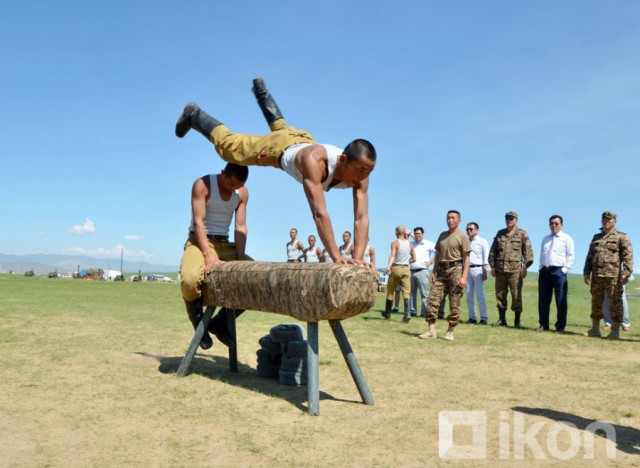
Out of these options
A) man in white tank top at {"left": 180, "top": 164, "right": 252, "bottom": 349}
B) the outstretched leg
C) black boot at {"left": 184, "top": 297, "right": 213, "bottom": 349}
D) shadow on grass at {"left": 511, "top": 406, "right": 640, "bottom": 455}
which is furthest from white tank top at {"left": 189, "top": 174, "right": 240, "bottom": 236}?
shadow on grass at {"left": 511, "top": 406, "right": 640, "bottom": 455}

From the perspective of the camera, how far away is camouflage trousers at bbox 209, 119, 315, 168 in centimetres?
515

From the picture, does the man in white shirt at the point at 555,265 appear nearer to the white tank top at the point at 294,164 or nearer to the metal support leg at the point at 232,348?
the metal support leg at the point at 232,348

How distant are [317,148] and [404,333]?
5.15 metres

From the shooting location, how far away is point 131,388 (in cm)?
486

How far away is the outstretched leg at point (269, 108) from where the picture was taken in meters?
5.97

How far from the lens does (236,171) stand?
222 inches

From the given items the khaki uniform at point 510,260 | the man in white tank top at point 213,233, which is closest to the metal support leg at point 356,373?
the man in white tank top at point 213,233

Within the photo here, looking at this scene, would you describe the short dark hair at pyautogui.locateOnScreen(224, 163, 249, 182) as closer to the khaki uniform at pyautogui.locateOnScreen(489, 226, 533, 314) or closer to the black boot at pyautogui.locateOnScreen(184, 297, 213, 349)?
the black boot at pyautogui.locateOnScreen(184, 297, 213, 349)

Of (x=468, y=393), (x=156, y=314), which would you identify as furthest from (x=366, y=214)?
(x=156, y=314)

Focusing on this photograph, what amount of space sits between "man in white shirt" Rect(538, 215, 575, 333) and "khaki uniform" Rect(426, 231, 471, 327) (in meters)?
2.94

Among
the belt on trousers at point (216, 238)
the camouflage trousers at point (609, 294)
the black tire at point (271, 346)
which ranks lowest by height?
the black tire at point (271, 346)

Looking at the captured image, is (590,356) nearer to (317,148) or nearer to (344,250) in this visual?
(317,148)

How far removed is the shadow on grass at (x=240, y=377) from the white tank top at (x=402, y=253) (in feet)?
17.7

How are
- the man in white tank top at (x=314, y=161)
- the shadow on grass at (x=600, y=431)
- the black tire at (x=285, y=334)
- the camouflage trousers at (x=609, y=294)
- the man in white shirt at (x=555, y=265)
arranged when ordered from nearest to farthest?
the shadow on grass at (x=600, y=431) → the man in white tank top at (x=314, y=161) → the black tire at (x=285, y=334) → the camouflage trousers at (x=609, y=294) → the man in white shirt at (x=555, y=265)
